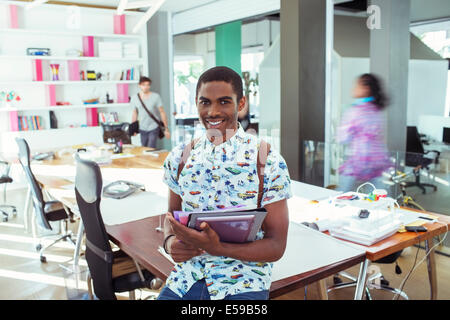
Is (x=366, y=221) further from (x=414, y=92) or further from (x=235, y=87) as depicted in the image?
(x=414, y=92)

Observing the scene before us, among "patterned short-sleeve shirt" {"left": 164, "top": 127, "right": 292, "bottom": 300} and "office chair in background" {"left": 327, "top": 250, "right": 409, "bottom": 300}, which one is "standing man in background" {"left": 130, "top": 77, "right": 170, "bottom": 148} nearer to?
"office chair in background" {"left": 327, "top": 250, "right": 409, "bottom": 300}

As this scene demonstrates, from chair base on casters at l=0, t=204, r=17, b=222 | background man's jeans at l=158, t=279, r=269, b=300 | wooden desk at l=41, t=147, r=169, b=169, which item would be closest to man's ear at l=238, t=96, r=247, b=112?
background man's jeans at l=158, t=279, r=269, b=300

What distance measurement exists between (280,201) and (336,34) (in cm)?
433

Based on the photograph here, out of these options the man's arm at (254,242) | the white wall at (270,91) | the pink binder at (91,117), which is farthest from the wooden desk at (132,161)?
the pink binder at (91,117)

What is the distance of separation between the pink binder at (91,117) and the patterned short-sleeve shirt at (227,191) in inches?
262

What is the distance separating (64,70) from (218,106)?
6.68 m

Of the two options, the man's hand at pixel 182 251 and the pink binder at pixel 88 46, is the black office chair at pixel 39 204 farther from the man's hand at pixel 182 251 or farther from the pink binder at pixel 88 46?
the pink binder at pixel 88 46

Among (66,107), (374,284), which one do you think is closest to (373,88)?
(374,284)

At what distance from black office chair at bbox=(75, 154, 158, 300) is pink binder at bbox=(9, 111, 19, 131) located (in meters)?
5.29

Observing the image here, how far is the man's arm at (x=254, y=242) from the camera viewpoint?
1.38 meters

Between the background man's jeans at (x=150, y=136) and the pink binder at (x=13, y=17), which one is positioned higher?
the pink binder at (x=13, y=17)

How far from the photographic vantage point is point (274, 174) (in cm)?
151

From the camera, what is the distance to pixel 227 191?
1534 millimetres

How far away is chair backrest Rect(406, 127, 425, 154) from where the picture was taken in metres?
4.45
